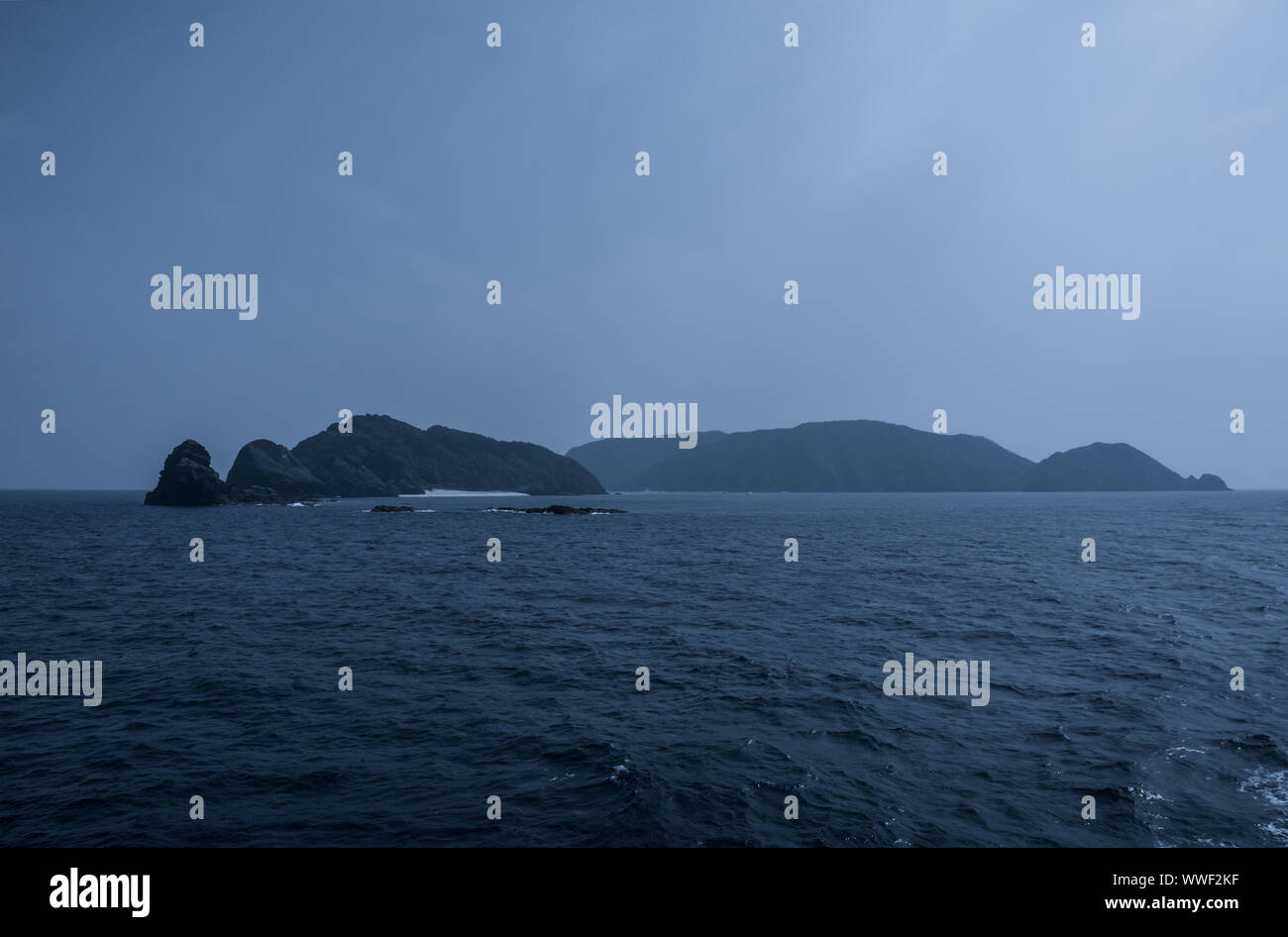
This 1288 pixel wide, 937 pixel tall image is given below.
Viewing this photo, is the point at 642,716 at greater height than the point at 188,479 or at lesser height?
lesser

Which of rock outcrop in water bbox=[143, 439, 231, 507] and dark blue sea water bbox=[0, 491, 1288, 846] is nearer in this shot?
dark blue sea water bbox=[0, 491, 1288, 846]

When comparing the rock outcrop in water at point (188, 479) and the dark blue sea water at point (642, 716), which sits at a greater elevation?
the rock outcrop in water at point (188, 479)

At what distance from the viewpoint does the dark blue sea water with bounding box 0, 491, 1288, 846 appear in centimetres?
1200

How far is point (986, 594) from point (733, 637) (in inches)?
797

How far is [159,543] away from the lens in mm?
67188

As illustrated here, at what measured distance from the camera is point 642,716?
17594 millimetres

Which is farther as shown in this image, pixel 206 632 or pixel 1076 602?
pixel 1076 602

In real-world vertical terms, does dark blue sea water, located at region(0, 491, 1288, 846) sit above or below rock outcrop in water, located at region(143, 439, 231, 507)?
below

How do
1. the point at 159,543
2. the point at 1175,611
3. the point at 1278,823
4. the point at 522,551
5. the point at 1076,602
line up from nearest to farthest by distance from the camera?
the point at 1278,823
the point at 1175,611
the point at 1076,602
the point at 522,551
the point at 159,543

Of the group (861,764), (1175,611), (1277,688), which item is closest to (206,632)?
(861,764)

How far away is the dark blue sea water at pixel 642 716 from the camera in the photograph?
12000 millimetres

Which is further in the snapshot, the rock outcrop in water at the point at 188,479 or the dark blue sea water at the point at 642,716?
the rock outcrop in water at the point at 188,479
